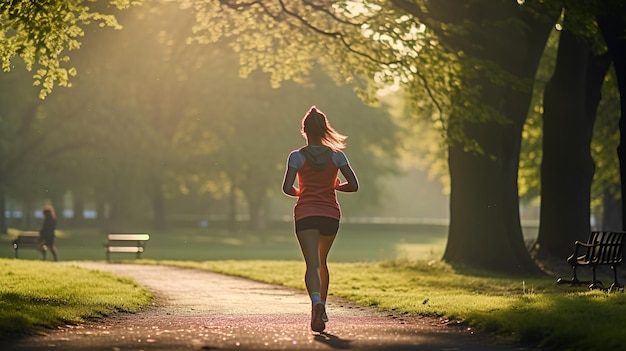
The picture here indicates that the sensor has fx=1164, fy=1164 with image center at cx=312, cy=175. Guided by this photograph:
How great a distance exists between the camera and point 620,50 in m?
20.7

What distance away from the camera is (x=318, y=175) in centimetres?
1082

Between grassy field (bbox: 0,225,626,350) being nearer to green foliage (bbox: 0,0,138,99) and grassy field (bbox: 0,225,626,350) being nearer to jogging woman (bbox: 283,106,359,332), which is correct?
jogging woman (bbox: 283,106,359,332)

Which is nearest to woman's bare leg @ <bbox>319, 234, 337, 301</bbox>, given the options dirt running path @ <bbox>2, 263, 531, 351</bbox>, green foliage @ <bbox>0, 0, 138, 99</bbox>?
dirt running path @ <bbox>2, 263, 531, 351</bbox>

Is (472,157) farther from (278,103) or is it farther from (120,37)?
(278,103)

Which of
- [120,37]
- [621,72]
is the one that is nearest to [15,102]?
[120,37]

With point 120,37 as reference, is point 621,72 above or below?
below

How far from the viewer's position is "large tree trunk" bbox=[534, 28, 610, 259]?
25844 millimetres

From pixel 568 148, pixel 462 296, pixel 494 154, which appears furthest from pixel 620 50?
pixel 462 296

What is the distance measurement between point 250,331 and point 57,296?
17.3 ft

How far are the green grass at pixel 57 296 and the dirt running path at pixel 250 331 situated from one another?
0.30 m

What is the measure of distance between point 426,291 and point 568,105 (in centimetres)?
889

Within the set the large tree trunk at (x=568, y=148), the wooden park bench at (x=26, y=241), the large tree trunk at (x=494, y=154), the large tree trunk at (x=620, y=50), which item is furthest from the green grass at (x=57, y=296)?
the large tree trunk at (x=568, y=148)

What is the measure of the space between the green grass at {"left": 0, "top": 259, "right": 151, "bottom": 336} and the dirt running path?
30cm

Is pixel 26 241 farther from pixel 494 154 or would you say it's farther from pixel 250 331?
pixel 250 331
